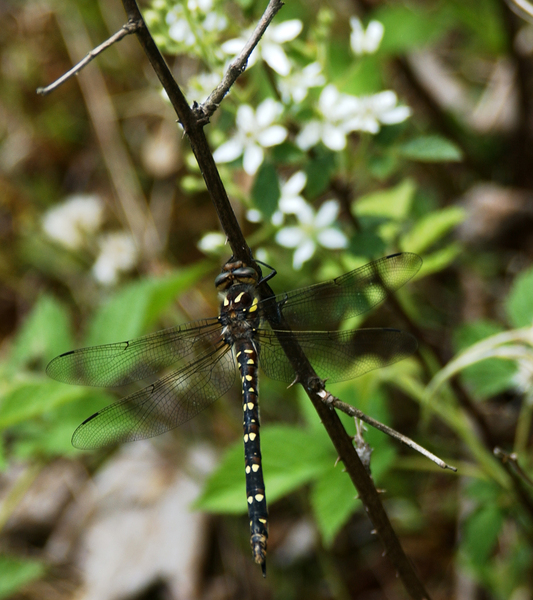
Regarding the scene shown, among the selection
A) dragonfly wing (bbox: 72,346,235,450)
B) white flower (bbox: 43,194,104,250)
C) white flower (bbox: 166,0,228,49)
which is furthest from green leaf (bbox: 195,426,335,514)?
white flower (bbox: 43,194,104,250)

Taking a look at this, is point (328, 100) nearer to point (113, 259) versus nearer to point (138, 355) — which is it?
point (138, 355)

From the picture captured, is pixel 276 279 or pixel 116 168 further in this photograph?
pixel 116 168

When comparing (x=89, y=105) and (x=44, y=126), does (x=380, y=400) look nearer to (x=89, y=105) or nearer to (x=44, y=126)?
(x=89, y=105)

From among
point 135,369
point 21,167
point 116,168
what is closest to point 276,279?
point 135,369

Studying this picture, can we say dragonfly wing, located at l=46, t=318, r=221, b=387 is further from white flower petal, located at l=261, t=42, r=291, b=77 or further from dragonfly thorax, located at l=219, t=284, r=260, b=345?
white flower petal, located at l=261, t=42, r=291, b=77

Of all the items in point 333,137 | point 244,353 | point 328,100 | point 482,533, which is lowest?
point 482,533

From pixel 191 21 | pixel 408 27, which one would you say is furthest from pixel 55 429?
pixel 408 27
